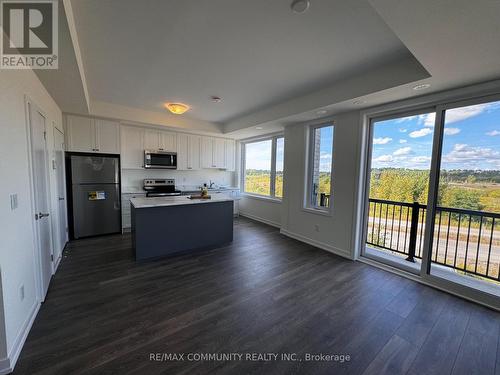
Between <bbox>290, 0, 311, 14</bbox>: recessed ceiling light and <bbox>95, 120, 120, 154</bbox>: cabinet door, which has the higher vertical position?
<bbox>290, 0, 311, 14</bbox>: recessed ceiling light

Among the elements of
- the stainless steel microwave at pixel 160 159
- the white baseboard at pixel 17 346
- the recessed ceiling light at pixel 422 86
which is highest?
the recessed ceiling light at pixel 422 86

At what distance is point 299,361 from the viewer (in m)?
1.64

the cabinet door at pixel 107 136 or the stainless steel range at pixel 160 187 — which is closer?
the cabinet door at pixel 107 136

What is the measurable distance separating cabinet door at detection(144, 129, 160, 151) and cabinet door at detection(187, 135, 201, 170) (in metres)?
0.82

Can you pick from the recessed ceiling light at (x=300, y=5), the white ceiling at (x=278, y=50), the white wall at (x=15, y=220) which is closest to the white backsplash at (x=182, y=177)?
the white ceiling at (x=278, y=50)

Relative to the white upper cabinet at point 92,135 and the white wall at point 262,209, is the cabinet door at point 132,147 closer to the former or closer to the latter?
the white upper cabinet at point 92,135

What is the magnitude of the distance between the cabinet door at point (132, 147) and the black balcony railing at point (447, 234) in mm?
5006

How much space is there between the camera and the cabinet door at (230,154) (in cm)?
652

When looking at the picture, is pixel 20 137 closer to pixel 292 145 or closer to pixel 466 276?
pixel 292 145

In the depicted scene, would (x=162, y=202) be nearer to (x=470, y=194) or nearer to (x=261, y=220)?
(x=261, y=220)

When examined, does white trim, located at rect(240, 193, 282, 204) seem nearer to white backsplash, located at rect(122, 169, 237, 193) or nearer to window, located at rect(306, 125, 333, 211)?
white backsplash, located at rect(122, 169, 237, 193)

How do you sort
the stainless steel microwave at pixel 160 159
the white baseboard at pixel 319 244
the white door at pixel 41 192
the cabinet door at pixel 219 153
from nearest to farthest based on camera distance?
1. the white door at pixel 41 192
2. the white baseboard at pixel 319 244
3. the stainless steel microwave at pixel 160 159
4. the cabinet door at pixel 219 153

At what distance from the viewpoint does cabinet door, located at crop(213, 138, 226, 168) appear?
6262mm

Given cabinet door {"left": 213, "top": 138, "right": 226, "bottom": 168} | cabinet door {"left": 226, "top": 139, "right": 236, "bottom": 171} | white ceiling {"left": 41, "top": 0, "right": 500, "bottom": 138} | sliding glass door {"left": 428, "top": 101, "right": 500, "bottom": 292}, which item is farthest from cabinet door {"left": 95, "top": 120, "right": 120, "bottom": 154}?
sliding glass door {"left": 428, "top": 101, "right": 500, "bottom": 292}
